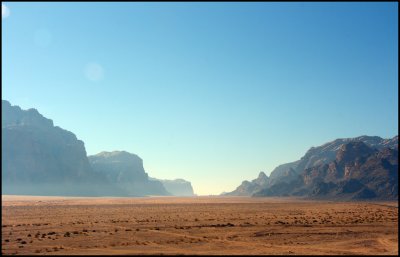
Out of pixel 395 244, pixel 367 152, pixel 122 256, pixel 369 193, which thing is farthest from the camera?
pixel 367 152

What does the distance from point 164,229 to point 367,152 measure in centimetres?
18168

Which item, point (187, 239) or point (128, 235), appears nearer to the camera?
point (187, 239)

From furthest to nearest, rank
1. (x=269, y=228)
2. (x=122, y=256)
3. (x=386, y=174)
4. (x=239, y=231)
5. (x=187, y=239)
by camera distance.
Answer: (x=386, y=174) < (x=269, y=228) < (x=239, y=231) < (x=187, y=239) < (x=122, y=256)

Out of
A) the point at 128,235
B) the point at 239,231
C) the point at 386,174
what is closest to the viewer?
the point at 128,235

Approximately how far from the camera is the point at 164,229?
42531 millimetres

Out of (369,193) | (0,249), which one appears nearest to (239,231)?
(0,249)

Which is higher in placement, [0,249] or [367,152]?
[367,152]

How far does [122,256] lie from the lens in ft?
84.2

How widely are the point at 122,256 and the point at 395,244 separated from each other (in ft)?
77.9

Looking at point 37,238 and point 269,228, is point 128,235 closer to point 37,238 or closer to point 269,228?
point 37,238

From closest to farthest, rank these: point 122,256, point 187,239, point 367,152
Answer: point 122,256, point 187,239, point 367,152

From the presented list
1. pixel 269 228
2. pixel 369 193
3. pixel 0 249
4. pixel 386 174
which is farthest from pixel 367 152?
pixel 0 249

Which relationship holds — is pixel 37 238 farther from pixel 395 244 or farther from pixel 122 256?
pixel 395 244

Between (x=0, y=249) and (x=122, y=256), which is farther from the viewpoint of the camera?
(x=0, y=249)
